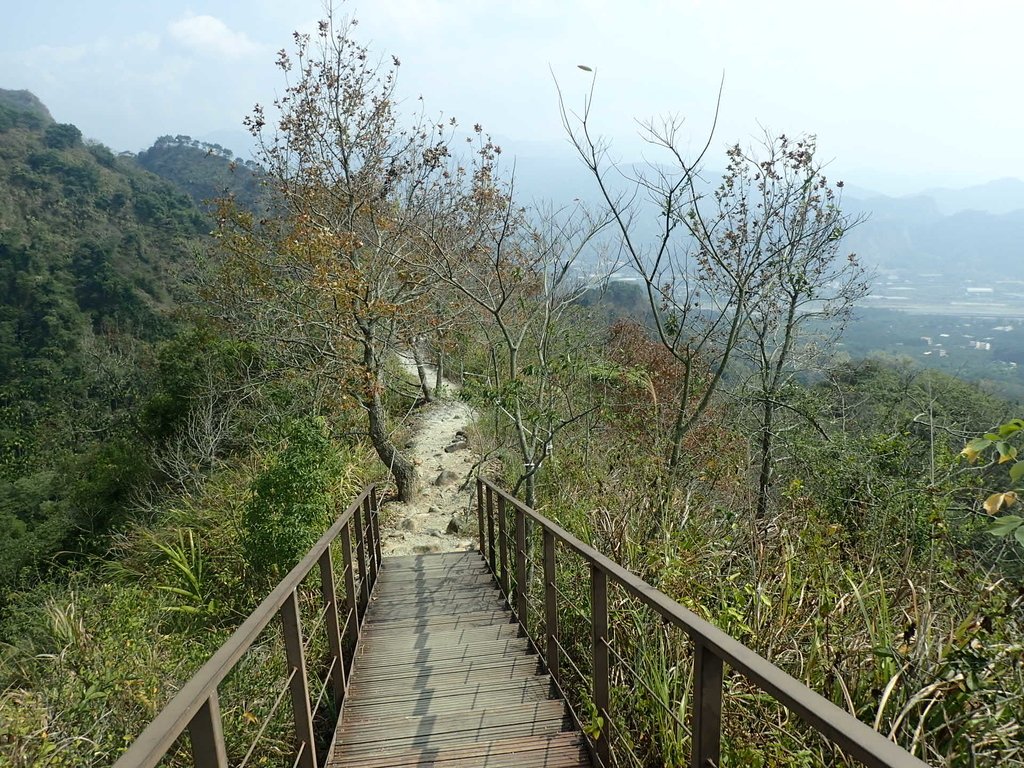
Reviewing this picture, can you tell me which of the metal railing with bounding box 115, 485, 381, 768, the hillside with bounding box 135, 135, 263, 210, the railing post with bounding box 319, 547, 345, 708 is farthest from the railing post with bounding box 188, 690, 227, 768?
the hillside with bounding box 135, 135, 263, 210

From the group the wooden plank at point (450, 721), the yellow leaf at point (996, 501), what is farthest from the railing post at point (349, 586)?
the yellow leaf at point (996, 501)

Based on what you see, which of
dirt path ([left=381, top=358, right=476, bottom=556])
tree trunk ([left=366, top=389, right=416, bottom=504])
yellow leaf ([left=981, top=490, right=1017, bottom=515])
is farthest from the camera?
tree trunk ([left=366, top=389, right=416, bottom=504])

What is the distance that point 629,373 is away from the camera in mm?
5344

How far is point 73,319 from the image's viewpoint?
32.1 meters

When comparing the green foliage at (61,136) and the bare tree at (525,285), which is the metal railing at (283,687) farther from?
the green foliage at (61,136)

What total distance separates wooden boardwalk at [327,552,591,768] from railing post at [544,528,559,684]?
0.45 ft

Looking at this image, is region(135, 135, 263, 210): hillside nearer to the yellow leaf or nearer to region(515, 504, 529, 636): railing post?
region(515, 504, 529, 636): railing post

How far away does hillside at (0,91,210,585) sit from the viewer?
14500 mm

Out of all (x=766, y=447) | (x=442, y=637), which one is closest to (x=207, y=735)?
(x=442, y=637)

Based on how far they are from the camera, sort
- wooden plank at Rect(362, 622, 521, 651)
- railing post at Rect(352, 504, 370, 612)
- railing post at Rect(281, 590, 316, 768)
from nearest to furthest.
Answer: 1. railing post at Rect(281, 590, 316, 768)
2. wooden plank at Rect(362, 622, 521, 651)
3. railing post at Rect(352, 504, 370, 612)

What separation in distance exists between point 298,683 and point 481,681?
49.8 inches

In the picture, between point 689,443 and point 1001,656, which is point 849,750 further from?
point 689,443

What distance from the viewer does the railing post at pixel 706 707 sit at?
4.60 ft

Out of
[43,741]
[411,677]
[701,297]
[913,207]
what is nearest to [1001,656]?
[411,677]
